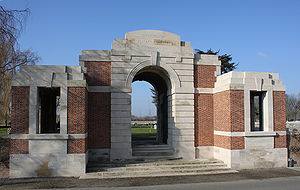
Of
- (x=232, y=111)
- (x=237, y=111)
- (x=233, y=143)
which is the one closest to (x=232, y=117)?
(x=232, y=111)

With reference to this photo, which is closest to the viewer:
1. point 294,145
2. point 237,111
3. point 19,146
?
point 19,146

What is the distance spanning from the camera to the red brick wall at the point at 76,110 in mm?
11227

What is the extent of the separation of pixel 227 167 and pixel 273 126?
333 cm

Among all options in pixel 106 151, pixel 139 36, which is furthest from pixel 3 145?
pixel 139 36

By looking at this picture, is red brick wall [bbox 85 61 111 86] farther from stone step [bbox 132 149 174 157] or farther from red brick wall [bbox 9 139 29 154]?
red brick wall [bbox 9 139 29 154]

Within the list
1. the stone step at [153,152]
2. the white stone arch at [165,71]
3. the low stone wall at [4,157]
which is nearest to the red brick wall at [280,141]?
the stone step at [153,152]

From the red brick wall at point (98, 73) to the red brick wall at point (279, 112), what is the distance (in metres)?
8.87

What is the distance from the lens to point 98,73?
13156 mm

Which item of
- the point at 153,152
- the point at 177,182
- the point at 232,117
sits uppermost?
the point at 232,117

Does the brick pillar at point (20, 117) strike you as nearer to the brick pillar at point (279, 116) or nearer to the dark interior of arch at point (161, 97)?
the dark interior of arch at point (161, 97)

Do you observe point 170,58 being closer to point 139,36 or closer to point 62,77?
point 139,36

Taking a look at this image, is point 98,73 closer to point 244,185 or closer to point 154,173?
point 154,173

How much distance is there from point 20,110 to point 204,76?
9507mm

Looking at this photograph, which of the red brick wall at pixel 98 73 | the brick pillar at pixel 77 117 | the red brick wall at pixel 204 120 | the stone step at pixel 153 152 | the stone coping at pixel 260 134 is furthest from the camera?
the red brick wall at pixel 204 120
